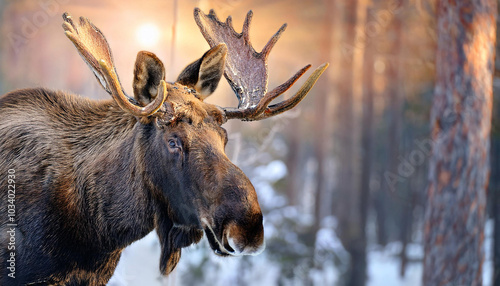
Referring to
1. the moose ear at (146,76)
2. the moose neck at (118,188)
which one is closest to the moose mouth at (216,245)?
the moose neck at (118,188)

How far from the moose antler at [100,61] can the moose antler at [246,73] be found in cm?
69

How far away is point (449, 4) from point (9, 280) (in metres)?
6.85

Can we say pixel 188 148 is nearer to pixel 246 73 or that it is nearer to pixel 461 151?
pixel 246 73

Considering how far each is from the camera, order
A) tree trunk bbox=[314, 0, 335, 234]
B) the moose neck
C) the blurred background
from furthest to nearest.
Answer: tree trunk bbox=[314, 0, 335, 234] → the blurred background → the moose neck

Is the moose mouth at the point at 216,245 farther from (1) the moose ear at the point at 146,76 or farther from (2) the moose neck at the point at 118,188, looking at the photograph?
(1) the moose ear at the point at 146,76

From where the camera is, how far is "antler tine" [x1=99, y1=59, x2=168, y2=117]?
9.74 feet

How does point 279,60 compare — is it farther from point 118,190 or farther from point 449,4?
point 118,190

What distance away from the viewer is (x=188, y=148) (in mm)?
3133

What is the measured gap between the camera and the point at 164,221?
3346 millimetres

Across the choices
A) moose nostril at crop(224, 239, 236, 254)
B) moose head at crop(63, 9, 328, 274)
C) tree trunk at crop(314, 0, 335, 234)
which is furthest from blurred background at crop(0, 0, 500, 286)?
moose nostril at crop(224, 239, 236, 254)

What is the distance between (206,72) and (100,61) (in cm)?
94

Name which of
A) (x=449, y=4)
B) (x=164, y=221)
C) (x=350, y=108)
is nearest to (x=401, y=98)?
(x=350, y=108)

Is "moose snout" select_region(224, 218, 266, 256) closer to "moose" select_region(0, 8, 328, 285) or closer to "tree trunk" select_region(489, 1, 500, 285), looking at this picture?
"moose" select_region(0, 8, 328, 285)

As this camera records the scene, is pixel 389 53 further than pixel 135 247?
Yes
